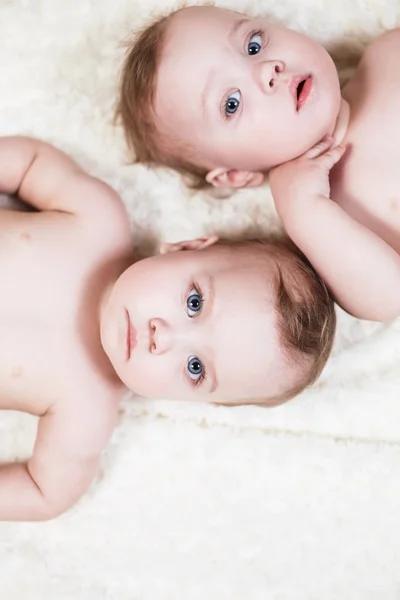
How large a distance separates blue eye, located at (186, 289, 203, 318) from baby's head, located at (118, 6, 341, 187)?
287mm

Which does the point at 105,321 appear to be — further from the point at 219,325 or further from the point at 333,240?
the point at 333,240

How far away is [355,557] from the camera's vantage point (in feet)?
5.40

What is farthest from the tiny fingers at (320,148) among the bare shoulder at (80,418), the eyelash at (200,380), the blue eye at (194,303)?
the bare shoulder at (80,418)

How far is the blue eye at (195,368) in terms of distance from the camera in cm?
140

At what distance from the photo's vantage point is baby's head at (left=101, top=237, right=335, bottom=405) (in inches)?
52.9

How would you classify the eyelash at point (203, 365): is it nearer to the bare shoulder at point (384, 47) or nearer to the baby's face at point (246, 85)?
the baby's face at point (246, 85)

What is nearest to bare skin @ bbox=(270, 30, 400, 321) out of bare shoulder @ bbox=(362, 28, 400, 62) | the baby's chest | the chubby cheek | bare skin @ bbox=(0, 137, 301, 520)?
bare shoulder @ bbox=(362, 28, 400, 62)

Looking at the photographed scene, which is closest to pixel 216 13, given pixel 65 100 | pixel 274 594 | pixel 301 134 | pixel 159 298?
pixel 301 134

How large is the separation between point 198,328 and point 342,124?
49 centimetres

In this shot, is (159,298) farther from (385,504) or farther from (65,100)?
(385,504)

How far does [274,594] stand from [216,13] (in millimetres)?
1159

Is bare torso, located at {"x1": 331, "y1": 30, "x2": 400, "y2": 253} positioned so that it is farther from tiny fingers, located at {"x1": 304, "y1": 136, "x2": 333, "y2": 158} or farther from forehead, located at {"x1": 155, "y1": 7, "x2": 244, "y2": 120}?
forehead, located at {"x1": 155, "y1": 7, "x2": 244, "y2": 120}

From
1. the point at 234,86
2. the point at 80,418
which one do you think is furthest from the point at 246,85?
the point at 80,418

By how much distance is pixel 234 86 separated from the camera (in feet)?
4.61
